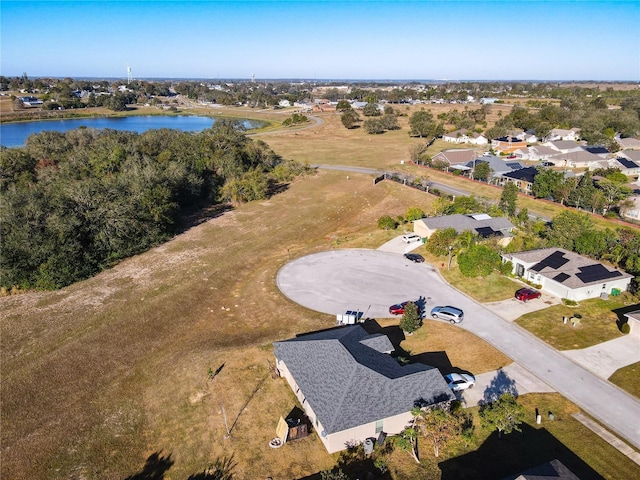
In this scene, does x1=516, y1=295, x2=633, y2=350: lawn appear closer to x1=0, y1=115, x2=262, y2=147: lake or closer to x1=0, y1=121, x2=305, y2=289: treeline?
x1=0, y1=121, x2=305, y2=289: treeline

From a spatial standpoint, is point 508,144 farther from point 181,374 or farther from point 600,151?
point 181,374

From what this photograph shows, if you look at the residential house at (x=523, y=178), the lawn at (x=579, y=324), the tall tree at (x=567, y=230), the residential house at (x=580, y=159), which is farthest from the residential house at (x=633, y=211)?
the residential house at (x=580, y=159)

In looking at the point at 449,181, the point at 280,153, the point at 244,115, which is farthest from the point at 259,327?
the point at 244,115

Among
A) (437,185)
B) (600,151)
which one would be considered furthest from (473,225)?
(600,151)

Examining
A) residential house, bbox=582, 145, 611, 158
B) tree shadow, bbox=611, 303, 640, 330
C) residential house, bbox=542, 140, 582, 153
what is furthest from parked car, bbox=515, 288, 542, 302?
residential house, bbox=542, 140, 582, 153

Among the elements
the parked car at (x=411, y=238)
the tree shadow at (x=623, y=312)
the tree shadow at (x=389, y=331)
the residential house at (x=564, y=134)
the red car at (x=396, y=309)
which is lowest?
the tree shadow at (x=389, y=331)

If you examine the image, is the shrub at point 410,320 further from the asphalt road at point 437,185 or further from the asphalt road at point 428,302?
the asphalt road at point 437,185

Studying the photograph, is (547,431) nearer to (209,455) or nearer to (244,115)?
(209,455)
